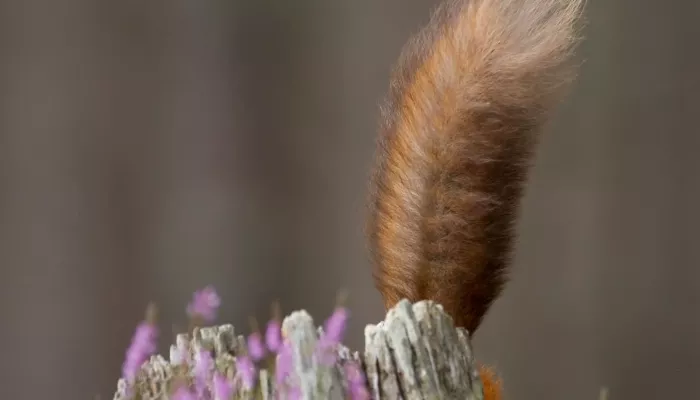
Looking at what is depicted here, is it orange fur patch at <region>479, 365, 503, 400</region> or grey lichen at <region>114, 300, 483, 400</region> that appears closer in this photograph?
grey lichen at <region>114, 300, 483, 400</region>

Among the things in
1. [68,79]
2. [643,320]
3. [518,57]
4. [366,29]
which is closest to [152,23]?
[68,79]

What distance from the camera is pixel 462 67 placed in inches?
25.2

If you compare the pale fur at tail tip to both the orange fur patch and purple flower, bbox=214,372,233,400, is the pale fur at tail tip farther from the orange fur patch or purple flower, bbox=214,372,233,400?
purple flower, bbox=214,372,233,400

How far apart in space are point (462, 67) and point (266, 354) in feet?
1.06

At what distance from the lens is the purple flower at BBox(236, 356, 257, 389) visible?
0.55 meters

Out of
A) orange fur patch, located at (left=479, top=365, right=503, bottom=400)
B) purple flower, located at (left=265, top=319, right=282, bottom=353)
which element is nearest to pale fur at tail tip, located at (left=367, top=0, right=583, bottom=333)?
orange fur patch, located at (left=479, top=365, right=503, bottom=400)

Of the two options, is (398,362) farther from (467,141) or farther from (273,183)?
(273,183)

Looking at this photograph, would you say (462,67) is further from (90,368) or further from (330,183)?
(90,368)

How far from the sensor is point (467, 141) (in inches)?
25.0

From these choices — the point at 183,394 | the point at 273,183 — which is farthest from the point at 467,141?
the point at 273,183

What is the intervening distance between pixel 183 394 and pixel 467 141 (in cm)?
34

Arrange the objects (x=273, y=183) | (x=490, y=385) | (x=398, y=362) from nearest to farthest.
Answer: (x=398, y=362), (x=490, y=385), (x=273, y=183)

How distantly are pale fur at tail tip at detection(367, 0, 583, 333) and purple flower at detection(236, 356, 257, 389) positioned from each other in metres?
0.19

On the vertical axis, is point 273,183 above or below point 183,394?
above
